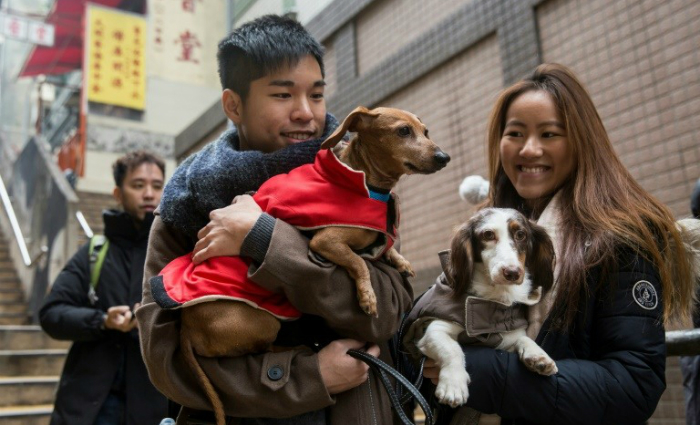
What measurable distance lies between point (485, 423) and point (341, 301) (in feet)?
1.72

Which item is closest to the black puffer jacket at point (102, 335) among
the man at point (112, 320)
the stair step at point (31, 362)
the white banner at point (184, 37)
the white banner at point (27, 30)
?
the man at point (112, 320)

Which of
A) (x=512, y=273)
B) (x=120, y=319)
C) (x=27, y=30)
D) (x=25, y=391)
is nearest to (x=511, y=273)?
(x=512, y=273)

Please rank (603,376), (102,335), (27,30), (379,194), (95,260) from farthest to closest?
(27,30) < (95,260) < (102,335) < (379,194) < (603,376)

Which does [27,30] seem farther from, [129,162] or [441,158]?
[441,158]

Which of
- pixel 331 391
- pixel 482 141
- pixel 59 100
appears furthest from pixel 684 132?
pixel 59 100

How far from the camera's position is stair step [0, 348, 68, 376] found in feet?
19.4

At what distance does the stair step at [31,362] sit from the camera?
591 cm

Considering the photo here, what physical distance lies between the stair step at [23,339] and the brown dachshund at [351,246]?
207 inches

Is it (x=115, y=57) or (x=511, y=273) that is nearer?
(x=511, y=273)

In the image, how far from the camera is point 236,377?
1.62 metres

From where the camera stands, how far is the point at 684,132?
3.56 meters

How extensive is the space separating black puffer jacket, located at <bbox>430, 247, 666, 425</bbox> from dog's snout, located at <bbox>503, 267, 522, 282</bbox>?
20cm

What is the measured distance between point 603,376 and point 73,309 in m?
Result: 2.47

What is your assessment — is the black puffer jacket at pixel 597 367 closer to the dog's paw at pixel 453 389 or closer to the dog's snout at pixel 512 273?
the dog's paw at pixel 453 389
